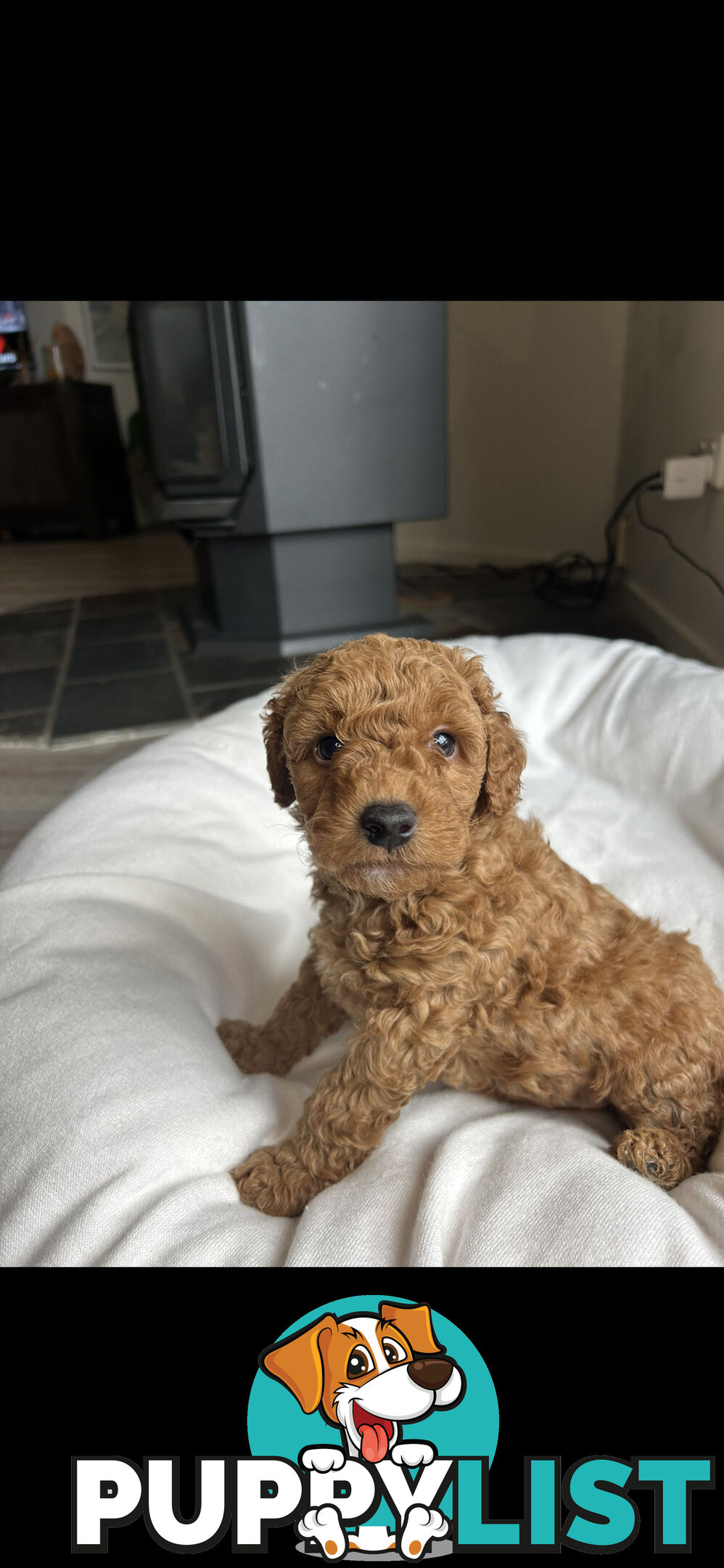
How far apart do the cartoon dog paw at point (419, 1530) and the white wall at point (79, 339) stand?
1.65 meters

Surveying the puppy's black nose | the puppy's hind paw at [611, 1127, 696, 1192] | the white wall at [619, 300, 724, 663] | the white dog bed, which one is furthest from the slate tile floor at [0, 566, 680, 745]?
the puppy's hind paw at [611, 1127, 696, 1192]

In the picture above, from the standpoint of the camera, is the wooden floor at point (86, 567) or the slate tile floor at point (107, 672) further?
the slate tile floor at point (107, 672)

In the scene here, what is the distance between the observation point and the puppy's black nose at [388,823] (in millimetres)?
888

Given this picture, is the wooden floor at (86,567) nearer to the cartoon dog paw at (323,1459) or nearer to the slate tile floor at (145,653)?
the slate tile floor at (145,653)

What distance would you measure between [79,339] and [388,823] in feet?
6.28

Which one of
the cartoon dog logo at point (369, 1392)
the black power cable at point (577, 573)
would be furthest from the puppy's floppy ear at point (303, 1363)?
the black power cable at point (577, 573)

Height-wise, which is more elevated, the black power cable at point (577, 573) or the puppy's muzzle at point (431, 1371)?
the puppy's muzzle at point (431, 1371)

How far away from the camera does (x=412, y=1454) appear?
2.46ft

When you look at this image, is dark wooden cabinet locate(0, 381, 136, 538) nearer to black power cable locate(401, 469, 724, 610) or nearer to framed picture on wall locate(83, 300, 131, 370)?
framed picture on wall locate(83, 300, 131, 370)

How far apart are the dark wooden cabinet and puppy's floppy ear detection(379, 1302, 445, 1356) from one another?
1.74 m

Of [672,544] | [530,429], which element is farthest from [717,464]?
[530,429]

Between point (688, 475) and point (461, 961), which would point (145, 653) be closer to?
point (688, 475)

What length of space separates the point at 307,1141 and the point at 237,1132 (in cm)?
13
